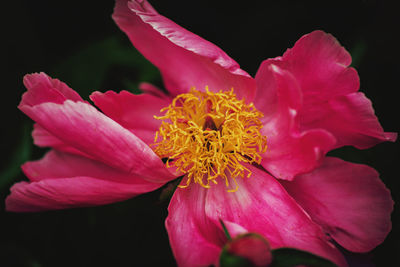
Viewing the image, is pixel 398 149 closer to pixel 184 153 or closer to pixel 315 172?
pixel 315 172

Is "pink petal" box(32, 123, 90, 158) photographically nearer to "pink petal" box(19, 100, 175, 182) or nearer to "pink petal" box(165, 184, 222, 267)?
"pink petal" box(19, 100, 175, 182)

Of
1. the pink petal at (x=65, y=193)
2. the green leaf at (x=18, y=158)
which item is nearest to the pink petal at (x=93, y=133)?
the pink petal at (x=65, y=193)

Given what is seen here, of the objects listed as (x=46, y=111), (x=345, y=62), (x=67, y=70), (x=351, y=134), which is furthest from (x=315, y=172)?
(x=67, y=70)

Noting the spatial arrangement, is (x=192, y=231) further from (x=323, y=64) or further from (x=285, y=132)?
(x=323, y=64)

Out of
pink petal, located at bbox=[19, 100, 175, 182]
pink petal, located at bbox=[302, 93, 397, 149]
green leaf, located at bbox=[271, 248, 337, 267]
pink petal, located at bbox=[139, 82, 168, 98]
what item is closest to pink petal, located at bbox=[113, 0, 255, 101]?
pink petal, located at bbox=[139, 82, 168, 98]

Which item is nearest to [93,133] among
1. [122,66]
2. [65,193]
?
[65,193]
